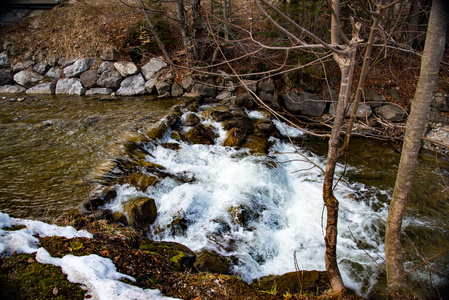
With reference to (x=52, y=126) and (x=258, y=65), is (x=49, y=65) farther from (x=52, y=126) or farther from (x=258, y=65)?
(x=258, y=65)

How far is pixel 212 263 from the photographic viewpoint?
3.62 metres

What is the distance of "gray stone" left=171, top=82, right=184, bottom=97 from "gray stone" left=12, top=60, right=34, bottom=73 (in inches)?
347

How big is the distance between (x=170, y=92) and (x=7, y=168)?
7.07 m

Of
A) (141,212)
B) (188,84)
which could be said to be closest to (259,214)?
(141,212)

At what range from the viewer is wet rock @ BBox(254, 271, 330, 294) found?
333cm

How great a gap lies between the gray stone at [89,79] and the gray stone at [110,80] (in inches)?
12.0

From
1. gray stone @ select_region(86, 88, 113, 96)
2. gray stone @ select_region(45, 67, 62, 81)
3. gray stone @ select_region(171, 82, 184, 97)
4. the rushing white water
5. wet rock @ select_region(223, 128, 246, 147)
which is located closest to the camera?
the rushing white water

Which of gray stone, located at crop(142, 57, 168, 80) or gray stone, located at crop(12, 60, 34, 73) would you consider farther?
gray stone, located at crop(12, 60, 34, 73)

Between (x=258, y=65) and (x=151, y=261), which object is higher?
(x=258, y=65)

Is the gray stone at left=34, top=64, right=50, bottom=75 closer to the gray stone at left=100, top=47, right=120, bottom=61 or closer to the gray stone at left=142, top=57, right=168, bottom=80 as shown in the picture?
the gray stone at left=100, top=47, right=120, bottom=61

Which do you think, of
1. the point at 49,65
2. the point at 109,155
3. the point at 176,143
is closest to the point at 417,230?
the point at 176,143

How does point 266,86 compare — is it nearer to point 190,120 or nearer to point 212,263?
point 190,120

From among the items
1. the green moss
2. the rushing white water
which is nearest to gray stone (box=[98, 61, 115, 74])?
the rushing white water

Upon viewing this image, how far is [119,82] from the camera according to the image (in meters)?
12.0
